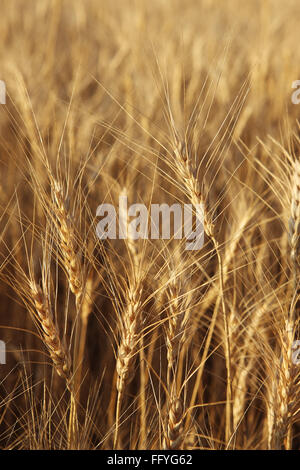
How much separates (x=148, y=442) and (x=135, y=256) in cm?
36

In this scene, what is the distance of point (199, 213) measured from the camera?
737 millimetres

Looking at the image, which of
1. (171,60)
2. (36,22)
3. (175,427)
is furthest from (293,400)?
(36,22)

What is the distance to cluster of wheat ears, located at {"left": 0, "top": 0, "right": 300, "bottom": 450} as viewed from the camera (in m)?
0.76

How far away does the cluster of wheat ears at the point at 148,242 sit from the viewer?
758 millimetres

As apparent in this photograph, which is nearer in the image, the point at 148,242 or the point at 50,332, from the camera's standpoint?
the point at 50,332

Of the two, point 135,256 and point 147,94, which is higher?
point 147,94

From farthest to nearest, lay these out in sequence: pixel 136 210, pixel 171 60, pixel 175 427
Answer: pixel 171 60 → pixel 136 210 → pixel 175 427

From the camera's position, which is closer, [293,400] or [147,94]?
[293,400]

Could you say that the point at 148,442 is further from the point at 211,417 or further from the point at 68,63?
the point at 68,63

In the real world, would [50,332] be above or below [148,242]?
below

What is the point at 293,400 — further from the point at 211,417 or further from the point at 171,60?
the point at 171,60

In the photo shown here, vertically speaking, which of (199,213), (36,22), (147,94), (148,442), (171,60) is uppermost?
(36,22)

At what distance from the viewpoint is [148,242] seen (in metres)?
0.85

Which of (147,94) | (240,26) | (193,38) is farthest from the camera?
(240,26)
